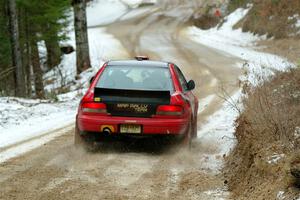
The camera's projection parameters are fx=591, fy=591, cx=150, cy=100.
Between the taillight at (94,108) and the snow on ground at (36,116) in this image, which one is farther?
the snow on ground at (36,116)

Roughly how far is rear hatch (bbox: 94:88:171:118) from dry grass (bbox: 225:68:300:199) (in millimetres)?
1390

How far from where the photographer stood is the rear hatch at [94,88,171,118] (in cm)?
934

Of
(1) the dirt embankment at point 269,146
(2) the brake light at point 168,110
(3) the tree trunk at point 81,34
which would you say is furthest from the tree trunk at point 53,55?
(2) the brake light at point 168,110

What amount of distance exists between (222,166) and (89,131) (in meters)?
2.24

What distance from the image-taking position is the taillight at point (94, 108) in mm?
9398

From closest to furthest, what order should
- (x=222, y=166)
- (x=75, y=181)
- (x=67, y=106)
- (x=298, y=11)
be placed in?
(x=75, y=181)
(x=222, y=166)
(x=67, y=106)
(x=298, y=11)

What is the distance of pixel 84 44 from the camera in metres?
23.3

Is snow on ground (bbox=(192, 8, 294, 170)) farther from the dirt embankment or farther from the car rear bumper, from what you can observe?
the car rear bumper

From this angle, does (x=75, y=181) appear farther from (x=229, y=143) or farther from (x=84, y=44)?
(x=84, y=44)

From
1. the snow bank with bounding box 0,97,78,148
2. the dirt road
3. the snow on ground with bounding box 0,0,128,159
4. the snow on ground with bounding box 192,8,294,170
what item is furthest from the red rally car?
the snow bank with bounding box 0,97,78,148

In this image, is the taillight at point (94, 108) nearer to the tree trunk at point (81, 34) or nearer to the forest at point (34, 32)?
the forest at point (34, 32)

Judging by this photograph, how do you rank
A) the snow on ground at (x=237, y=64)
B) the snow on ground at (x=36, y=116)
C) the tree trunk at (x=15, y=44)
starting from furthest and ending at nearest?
the tree trunk at (x=15, y=44), the snow on ground at (x=36, y=116), the snow on ground at (x=237, y=64)

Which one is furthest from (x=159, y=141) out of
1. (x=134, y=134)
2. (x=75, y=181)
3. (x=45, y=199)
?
(x=45, y=199)

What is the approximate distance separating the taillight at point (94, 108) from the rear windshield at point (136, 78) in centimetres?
53
